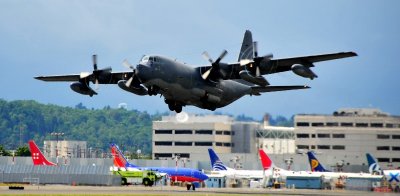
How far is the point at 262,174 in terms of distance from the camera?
14700 cm

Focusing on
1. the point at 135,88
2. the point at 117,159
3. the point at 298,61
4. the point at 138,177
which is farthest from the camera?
the point at 117,159

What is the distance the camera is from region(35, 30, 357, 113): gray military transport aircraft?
88938mm

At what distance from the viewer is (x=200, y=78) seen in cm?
9331

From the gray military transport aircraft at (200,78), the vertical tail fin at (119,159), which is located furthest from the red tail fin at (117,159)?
the gray military transport aircraft at (200,78)

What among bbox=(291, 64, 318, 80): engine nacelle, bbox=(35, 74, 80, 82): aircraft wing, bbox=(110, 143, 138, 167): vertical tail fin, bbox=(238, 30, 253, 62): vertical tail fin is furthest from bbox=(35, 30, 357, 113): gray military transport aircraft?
bbox=(110, 143, 138, 167): vertical tail fin

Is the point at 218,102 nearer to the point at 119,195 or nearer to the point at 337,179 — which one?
the point at 119,195

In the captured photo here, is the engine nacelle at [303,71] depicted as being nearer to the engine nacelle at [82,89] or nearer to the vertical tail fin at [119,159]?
the engine nacelle at [82,89]

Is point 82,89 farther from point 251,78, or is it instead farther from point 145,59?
point 251,78

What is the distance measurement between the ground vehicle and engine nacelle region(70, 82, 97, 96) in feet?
76.5

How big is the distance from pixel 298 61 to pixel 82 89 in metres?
28.5

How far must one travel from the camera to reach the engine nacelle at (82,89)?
330 ft

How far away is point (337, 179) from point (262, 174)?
15939 mm

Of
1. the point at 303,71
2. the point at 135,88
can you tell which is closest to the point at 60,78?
the point at 135,88

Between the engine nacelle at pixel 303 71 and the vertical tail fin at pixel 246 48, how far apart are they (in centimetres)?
2415
